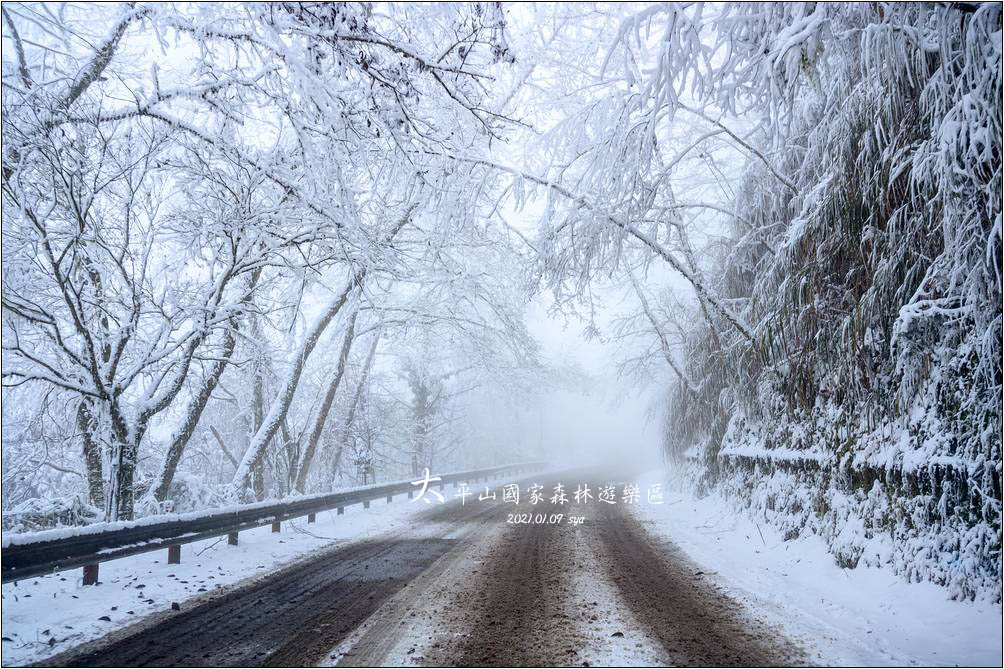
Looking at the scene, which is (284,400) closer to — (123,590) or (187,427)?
(187,427)

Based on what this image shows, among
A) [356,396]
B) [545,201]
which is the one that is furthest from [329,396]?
[545,201]

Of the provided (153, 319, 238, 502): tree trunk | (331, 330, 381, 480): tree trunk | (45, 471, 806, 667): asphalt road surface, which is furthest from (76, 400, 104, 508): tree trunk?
(331, 330, 381, 480): tree trunk

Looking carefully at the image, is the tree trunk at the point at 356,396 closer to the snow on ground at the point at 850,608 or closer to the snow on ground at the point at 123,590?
the snow on ground at the point at 123,590

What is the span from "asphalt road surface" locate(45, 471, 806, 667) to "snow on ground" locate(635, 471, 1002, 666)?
1.18 feet

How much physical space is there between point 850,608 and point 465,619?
12.1 ft

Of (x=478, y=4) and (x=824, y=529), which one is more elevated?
(x=478, y=4)

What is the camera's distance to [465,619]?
4.61m

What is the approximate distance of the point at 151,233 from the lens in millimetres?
7324

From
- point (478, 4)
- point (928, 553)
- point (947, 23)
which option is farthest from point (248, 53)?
point (928, 553)

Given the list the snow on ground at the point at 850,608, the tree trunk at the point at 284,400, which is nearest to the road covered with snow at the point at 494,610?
the snow on ground at the point at 850,608

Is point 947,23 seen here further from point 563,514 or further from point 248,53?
point 563,514

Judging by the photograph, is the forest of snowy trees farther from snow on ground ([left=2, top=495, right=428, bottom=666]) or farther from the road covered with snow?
snow on ground ([left=2, top=495, right=428, bottom=666])

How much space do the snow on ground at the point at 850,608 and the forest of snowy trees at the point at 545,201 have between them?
13.0 inches

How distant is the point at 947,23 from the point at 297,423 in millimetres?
20274
